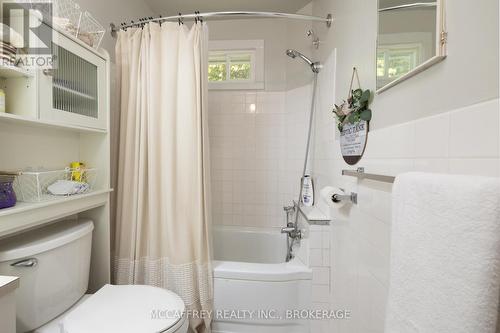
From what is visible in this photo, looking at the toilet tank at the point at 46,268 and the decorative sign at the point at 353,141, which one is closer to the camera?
the toilet tank at the point at 46,268

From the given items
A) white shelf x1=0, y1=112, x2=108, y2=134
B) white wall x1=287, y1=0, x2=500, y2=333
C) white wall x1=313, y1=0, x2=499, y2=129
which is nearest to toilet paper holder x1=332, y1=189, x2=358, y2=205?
white wall x1=287, y1=0, x2=500, y2=333

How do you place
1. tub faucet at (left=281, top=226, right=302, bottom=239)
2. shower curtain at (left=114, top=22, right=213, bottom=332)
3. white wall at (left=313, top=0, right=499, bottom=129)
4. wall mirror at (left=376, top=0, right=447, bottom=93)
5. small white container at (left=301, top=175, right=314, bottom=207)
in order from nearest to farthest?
white wall at (left=313, top=0, right=499, bottom=129) < wall mirror at (left=376, top=0, right=447, bottom=93) < shower curtain at (left=114, top=22, right=213, bottom=332) < tub faucet at (left=281, top=226, right=302, bottom=239) < small white container at (left=301, top=175, right=314, bottom=207)

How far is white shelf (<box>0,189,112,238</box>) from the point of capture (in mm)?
852

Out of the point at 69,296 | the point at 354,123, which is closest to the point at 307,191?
the point at 354,123

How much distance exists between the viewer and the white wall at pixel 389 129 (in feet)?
1.71

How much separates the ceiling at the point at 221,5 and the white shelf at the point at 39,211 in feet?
5.76

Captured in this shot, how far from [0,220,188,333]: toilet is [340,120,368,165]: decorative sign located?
1.05 meters

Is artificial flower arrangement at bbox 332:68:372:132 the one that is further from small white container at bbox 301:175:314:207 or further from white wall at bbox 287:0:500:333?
small white container at bbox 301:175:314:207

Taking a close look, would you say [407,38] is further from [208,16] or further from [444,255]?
[208,16]

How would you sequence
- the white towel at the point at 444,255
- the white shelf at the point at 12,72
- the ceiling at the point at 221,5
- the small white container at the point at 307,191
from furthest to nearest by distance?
the ceiling at the point at 221,5 → the small white container at the point at 307,191 → the white shelf at the point at 12,72 → the white towel at the point at 444,255

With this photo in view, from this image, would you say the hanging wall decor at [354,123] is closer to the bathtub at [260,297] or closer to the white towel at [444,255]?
the white towel at [444,255]

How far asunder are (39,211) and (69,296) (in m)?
0.44

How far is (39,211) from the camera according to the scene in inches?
37.9

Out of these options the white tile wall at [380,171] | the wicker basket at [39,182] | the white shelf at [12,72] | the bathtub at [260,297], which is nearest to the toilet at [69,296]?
the wicker basket at [39,182]
